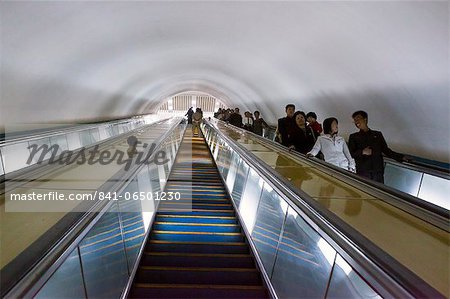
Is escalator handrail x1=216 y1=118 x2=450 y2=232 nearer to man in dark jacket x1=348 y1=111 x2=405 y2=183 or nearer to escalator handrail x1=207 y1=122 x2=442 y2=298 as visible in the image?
man in dark jacket x1=348 y1=111 x2=405 y2=183

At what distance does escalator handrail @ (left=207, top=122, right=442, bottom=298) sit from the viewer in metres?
1.37

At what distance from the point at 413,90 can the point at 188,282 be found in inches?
193

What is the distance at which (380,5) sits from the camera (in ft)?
A: 15.3

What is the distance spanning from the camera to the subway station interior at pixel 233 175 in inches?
80.2

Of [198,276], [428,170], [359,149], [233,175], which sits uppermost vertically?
[359,149]

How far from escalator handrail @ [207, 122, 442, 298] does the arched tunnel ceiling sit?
3.22m

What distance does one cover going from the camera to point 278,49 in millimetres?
8539

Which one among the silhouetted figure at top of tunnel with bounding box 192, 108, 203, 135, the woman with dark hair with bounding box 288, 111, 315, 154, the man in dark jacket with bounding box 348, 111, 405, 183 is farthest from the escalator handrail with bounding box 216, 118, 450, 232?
the silhouetted figure at top of tunnel with bounding box 192, 108, 203, 135

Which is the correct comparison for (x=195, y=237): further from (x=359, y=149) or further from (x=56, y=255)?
(x=56, y=255)

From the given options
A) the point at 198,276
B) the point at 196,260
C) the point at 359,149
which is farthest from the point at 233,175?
the point at 198,276

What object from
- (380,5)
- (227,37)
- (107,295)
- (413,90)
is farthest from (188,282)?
(227,37)

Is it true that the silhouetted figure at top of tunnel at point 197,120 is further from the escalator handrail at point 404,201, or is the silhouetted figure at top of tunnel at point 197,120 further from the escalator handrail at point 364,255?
the escalator handrail at point 364,255

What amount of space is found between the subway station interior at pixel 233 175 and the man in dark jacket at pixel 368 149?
14 centimetres

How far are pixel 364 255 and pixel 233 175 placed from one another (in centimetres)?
491
